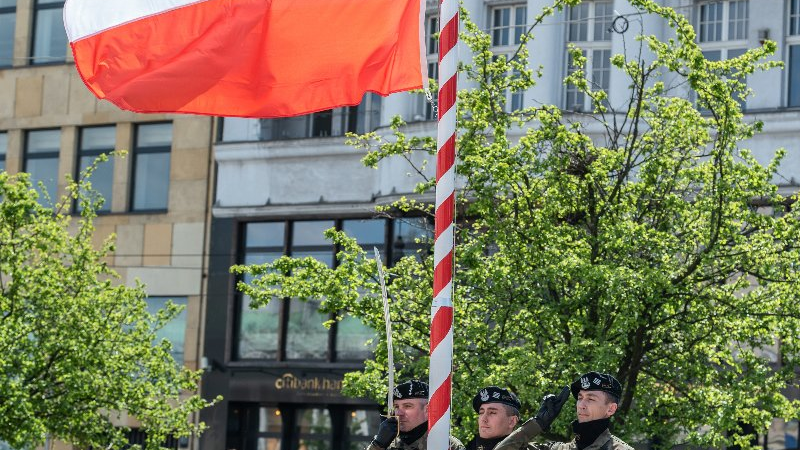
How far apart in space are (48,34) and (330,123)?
27.2ft

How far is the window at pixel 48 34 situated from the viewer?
36062 millimetres

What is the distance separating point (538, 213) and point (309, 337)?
→ 14653mm

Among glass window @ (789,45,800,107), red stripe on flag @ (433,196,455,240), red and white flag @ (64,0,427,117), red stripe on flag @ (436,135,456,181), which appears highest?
glass window @ (789,45,800,107)

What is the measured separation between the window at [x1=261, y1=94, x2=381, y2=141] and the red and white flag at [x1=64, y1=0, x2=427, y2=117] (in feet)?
66.8

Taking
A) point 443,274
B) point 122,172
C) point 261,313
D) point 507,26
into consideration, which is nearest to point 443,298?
point 443,274

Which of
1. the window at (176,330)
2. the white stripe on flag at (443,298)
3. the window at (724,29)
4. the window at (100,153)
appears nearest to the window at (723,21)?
the window at (724,29)

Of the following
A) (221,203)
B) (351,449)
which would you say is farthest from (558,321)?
(221,203)

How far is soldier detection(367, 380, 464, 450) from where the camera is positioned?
35.4 ft

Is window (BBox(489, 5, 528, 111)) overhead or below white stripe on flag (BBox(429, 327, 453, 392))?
overhead

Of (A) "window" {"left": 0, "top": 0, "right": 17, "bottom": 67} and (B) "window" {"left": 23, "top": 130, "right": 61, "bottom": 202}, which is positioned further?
(A) "window" {"left": 0, "top": 0, "right": 17, "bottom": 67}

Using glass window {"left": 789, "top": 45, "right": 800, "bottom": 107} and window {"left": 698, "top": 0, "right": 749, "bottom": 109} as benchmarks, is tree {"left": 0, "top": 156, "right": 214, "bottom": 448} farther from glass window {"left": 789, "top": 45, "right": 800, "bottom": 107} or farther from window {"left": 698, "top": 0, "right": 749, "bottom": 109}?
glass window {"left": 789, "top": 45, "right": 800, "bottom": 107}

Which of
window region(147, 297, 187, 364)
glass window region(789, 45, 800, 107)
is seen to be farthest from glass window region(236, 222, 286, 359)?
glass window region(789, 45, 800, 107)

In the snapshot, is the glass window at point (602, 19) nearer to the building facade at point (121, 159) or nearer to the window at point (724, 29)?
the window at point (724, 29)

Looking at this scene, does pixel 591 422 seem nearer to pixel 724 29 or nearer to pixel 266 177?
pixel 724 29
